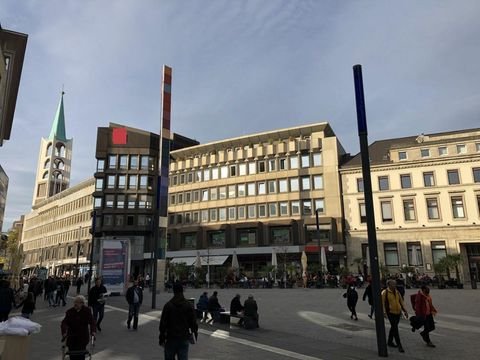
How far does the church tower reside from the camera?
4793 inches

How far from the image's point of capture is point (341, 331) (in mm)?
13273

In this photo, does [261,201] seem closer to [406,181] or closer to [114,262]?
[406,181]

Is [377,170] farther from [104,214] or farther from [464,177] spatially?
[104,214]

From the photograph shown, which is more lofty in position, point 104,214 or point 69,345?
point 104,214

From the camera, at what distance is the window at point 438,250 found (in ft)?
143

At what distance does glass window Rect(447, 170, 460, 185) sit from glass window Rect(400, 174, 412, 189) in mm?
3916

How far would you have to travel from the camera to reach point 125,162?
70.0 metres

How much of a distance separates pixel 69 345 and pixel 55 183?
127 meters


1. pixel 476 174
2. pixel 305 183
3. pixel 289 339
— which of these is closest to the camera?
pixel 289 339

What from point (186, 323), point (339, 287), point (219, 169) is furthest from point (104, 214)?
point (186, 323)

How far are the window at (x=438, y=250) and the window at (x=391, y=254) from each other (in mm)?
3820

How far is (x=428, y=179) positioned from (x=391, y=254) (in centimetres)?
920

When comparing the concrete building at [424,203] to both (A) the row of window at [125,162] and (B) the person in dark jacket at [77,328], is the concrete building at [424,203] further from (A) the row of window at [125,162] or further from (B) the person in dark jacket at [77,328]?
(B) the person in dark jacket at [77,328]

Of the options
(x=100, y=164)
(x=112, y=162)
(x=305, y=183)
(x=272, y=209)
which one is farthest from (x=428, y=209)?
(x=100, y=164)
